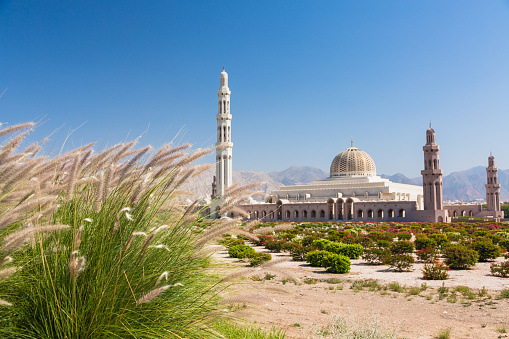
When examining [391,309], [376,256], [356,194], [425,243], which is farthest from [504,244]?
[356,194]

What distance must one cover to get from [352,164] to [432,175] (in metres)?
15.1

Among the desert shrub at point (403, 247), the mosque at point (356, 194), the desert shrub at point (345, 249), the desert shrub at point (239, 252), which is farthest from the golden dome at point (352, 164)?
the desert shrub at point (239, 252)

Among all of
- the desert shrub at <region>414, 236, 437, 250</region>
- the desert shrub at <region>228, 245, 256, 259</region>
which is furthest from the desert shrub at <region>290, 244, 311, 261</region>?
the desert shrub at <region>414, 236, 437, 250</region>

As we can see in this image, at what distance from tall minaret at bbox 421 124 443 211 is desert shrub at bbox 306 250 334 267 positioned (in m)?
33.2

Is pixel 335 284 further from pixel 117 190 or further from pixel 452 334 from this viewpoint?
pixel 117 190

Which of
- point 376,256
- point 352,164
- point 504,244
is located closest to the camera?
point 376,256

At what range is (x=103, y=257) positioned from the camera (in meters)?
2.03

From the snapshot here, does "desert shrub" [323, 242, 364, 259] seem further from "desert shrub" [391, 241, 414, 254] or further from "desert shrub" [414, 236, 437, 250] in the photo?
"desert shrub" [414, 236, 437, 250]

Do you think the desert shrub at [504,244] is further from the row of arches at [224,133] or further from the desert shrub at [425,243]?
the row of arches at [224,133]

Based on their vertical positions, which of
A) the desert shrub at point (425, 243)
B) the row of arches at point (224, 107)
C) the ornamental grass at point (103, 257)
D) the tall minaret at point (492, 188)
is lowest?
the desert shrub at point (425, 243)

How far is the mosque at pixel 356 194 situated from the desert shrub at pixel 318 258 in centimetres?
2730

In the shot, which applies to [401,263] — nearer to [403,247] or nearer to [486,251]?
[403,247]

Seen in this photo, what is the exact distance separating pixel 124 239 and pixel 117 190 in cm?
32

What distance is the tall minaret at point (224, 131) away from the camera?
155 ft
